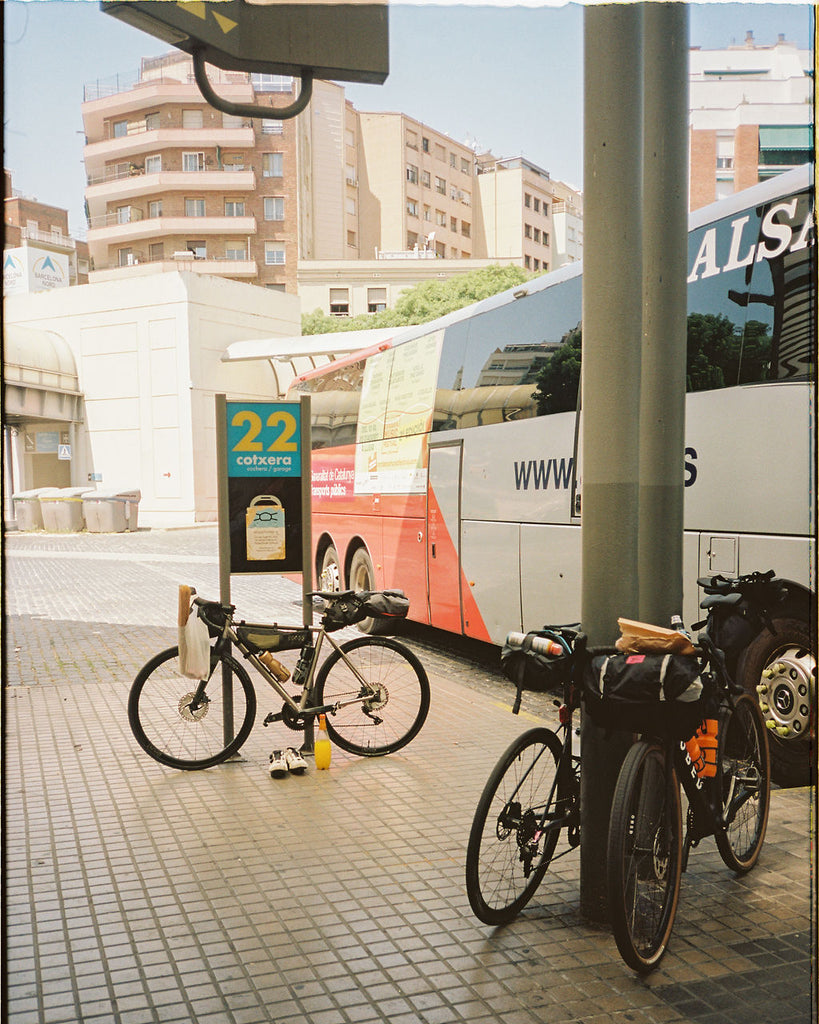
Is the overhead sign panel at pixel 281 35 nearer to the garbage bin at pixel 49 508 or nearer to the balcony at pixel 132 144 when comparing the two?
the balcony at pixel 132 144

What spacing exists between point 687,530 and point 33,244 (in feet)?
13.0

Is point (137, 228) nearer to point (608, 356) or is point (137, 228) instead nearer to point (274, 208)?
point (274, 208)

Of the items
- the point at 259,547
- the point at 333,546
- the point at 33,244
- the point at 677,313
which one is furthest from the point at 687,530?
the point at 333,546

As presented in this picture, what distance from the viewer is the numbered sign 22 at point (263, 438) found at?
626 cm

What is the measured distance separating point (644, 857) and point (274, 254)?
56.3 meters

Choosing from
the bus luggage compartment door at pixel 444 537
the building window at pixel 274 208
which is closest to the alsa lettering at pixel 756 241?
the bus luggage compartment door at pixel 444 537

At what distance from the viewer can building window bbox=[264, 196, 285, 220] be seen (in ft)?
174

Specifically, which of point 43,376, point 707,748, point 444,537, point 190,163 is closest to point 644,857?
point 707,748

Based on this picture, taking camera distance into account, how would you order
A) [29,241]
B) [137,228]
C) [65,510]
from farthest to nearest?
1. [137,228]
2. [65,510]
3. [29,241]

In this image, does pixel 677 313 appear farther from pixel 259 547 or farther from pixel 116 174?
pixel 116 174

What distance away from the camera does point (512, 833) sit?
12.6 ft

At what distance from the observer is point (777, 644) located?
574cm

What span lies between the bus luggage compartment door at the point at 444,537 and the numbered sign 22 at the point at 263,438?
3.43 meters

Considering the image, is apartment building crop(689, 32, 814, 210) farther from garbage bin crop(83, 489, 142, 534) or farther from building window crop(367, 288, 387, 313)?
building window crop(367, 288, 387, 313)
